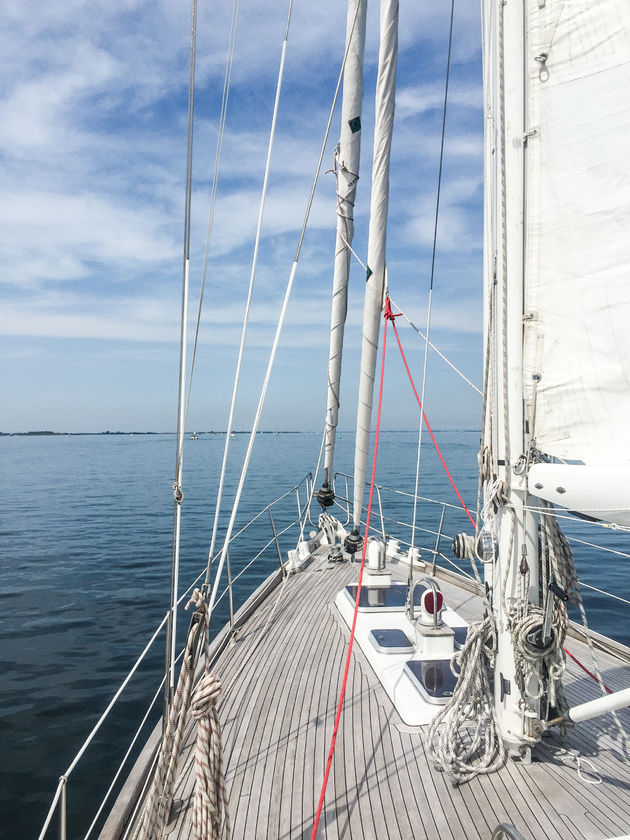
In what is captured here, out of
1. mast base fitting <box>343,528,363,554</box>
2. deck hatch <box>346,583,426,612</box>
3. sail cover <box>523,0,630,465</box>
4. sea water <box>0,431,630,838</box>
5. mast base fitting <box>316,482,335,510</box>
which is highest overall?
sail cover <box>523,0,630,465</box>

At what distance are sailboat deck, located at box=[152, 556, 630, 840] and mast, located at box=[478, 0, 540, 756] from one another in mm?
404

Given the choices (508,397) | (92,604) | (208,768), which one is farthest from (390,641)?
(92,604)

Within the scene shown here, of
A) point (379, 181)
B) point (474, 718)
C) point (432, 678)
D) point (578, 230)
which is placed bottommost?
point (432, 678)

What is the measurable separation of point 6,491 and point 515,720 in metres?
36.4

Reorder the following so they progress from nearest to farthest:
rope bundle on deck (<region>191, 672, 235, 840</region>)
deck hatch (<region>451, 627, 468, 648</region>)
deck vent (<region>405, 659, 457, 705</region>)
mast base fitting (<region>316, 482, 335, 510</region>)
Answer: rope bundle on deck (<region>191, 672, 235, 840</region>)
deck vent (<region>405, 659, 457, 705</region>)
deck hatch (<region>451, 627, 468, 648</region>)
mast base fitting (<region>316, 482, 335, 510</region>)

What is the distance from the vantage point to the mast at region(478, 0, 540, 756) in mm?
3348

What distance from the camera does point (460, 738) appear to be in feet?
12.7

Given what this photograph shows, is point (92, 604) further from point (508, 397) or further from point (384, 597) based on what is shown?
point (508, 397)

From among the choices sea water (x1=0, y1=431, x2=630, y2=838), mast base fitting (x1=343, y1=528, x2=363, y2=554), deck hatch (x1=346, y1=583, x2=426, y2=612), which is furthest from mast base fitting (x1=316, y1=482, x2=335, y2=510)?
deck hatch (x1=346, y1=583, x2=426, y2=612)

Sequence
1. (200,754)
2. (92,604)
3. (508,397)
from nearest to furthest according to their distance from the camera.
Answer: (200,754) < (508,397) < (92,604)

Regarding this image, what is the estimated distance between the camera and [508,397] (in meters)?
3.49

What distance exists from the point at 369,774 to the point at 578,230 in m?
3.91

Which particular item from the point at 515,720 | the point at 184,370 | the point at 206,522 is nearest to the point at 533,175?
the point at 184,370

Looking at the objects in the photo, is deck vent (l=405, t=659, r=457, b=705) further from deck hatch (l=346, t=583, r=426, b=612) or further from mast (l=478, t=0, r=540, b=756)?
deck hatch (l=346, t=583, r=426, b=612)
